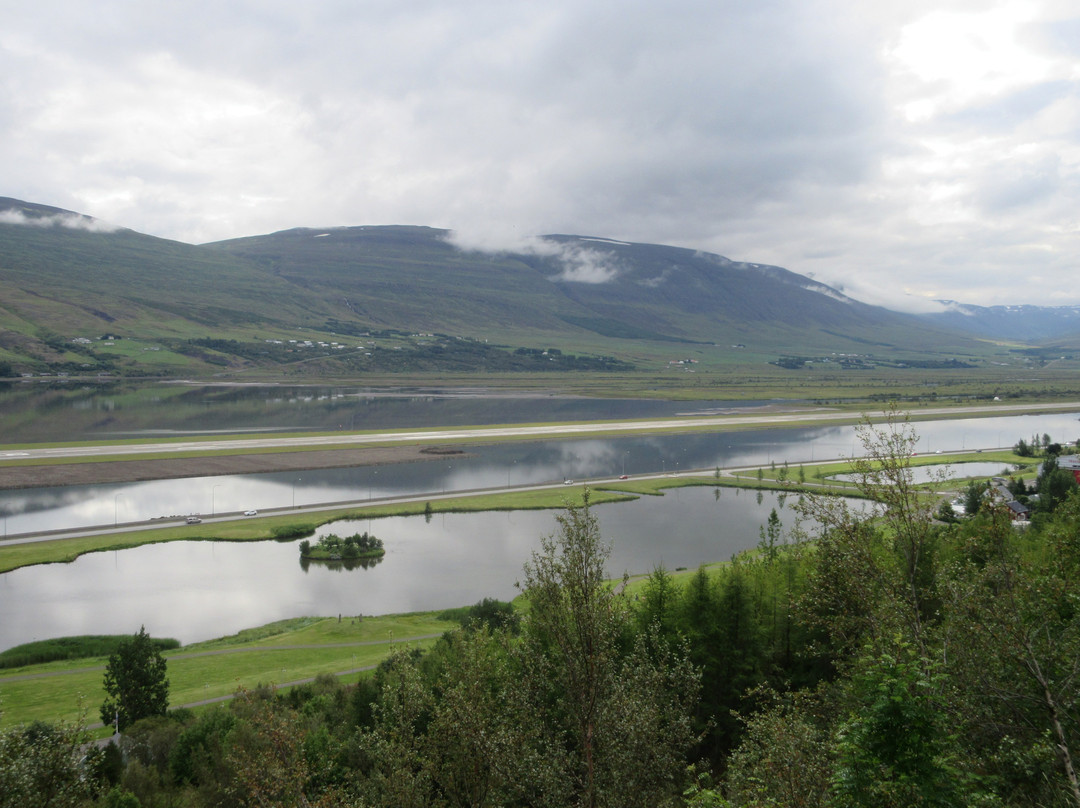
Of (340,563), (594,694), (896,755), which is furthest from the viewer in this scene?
(340,563)

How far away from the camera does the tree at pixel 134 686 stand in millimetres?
24469

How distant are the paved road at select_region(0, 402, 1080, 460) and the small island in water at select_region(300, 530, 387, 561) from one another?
37.9m

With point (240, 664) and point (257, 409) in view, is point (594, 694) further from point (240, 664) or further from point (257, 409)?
point (257, 409)

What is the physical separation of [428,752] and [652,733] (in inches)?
154

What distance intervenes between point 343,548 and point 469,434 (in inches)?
2049

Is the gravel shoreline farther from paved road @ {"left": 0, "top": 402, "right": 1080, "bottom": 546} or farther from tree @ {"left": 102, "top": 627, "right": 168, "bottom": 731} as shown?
tree @ {"left": 102, "top": 627, "right": 168, "bottom": 731}

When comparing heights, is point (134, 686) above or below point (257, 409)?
below

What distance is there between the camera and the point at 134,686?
2464 cm

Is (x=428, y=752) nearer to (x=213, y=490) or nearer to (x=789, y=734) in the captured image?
(x=789, y=734)

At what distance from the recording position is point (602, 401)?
15150cm

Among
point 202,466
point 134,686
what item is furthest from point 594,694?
point 202,466

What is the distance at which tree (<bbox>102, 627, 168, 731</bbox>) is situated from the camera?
80.3 ft

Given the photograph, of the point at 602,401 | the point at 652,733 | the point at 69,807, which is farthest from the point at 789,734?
the point at 602,401

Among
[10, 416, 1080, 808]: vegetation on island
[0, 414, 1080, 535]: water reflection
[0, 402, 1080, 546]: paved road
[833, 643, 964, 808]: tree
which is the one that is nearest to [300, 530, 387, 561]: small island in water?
[0, 402, 1080, 546]: paved road
